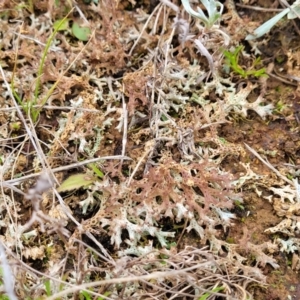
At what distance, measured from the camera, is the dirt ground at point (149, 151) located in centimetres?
202

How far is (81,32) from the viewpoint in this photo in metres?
2.64

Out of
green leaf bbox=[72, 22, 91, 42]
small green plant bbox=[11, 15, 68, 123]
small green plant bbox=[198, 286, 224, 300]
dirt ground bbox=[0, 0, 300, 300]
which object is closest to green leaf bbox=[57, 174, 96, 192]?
dirt ground bbox=[0, 0, 300, 300]

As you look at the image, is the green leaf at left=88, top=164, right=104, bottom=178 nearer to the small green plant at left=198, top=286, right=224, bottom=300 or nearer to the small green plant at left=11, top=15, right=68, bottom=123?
the small green plant at left=11, top=15, right=68, bottom=123

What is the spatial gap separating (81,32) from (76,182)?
876 millimetres

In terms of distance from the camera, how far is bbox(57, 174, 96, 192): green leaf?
219 cm

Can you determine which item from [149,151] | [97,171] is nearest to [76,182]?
[97,171]

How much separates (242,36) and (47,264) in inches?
58.9

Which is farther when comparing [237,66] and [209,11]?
[237,66]

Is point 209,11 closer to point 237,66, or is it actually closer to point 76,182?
point 237,66

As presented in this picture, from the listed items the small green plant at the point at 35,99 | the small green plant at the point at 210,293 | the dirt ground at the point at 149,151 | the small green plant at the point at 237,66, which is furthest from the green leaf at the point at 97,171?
the small green plant at the point at 237,66

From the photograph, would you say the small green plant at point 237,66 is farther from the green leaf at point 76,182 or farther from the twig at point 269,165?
the green leaf at point 76,182

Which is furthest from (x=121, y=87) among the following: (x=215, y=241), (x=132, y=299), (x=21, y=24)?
(x=132, y=299)

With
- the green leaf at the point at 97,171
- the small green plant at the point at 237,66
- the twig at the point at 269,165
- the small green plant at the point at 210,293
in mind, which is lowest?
the small green plant at the point at 210,293

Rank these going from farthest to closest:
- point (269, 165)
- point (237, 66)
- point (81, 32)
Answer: point (81, 32), point (237, 66), point (269, 165)
